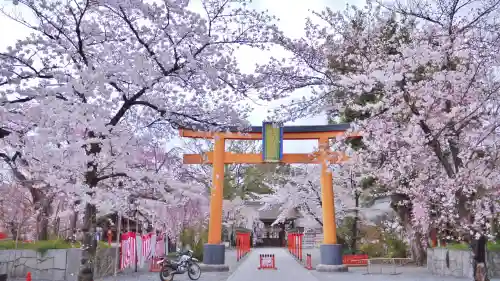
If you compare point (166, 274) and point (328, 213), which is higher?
point (328, 213)

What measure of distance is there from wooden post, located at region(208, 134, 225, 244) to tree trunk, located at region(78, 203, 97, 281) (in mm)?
8220

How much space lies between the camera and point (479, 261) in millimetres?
6727

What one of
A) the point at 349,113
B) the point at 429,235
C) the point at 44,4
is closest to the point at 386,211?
the point at 429,235

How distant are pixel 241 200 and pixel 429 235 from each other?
842 inches

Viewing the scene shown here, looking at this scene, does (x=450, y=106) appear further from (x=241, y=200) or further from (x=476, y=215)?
(x=241, y=200)

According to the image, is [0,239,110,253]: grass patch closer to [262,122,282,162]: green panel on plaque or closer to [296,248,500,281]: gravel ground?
[262,122,282,162]: green panel on plaque

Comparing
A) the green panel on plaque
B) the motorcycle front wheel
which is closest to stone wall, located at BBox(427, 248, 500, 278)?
the green panel on plaque

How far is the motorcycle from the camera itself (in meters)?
12.5

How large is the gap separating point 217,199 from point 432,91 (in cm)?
1054

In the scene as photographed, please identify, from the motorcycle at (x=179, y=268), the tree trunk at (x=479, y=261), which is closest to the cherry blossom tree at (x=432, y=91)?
the tree trunk at (x=479, y=261)

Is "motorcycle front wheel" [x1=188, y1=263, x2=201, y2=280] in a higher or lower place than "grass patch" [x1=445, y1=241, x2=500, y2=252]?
lower

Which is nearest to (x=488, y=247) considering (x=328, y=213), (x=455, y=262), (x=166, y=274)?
(x=455, y=262)

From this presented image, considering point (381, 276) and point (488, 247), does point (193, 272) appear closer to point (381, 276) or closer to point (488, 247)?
point (381, 276)

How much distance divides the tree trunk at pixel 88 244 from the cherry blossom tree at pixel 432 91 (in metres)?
4.20
